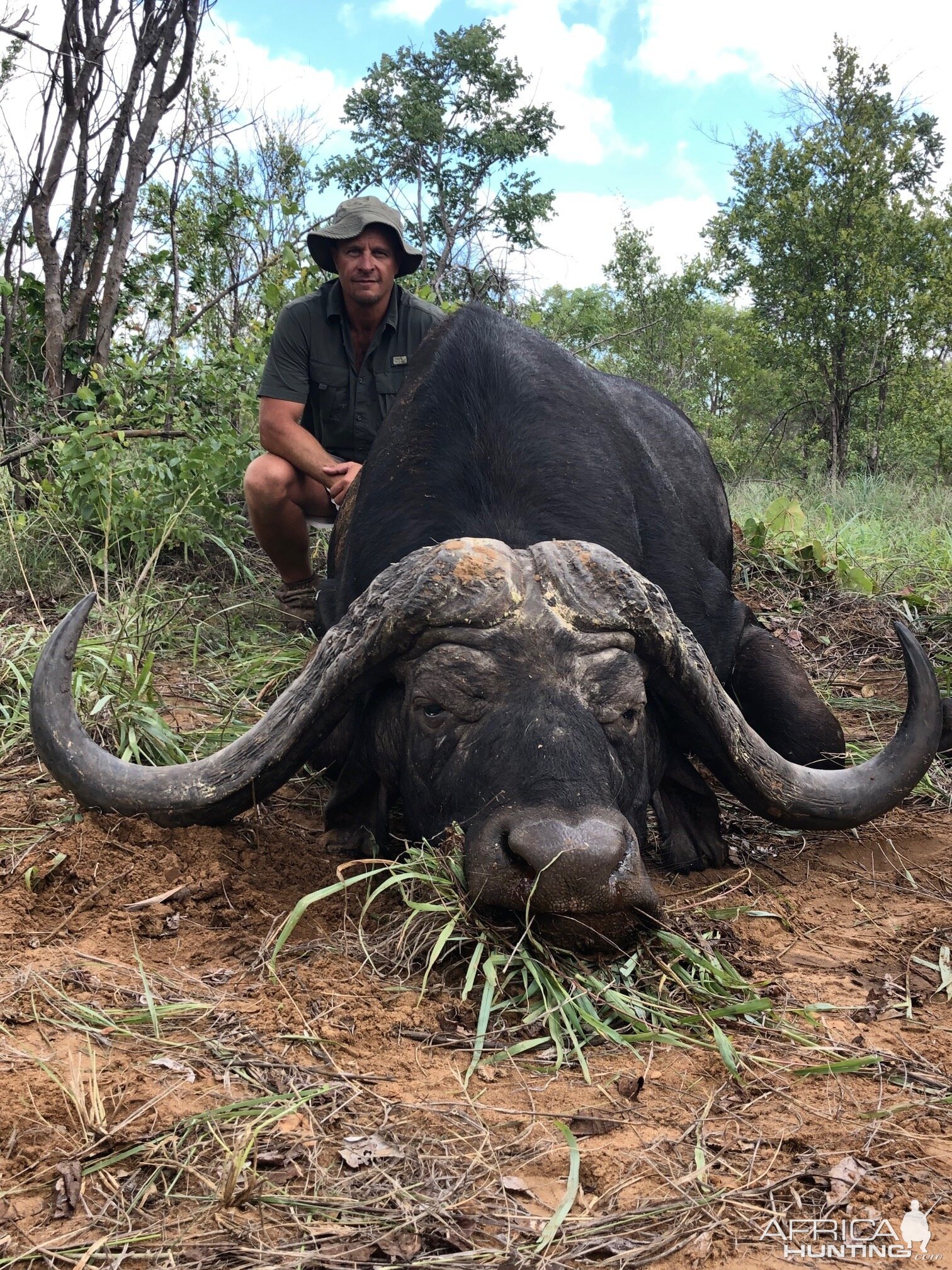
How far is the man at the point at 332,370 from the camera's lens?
218 inches

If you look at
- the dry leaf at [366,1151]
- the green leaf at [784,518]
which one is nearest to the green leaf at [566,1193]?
the dry leaf at [366,1151]

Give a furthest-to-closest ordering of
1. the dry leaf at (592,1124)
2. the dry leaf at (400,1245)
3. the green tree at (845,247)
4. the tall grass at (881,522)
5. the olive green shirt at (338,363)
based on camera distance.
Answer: the green tree at (845,247) < the tall grass at (881,522) < the olive green shirt at (338,363) < the dry leaf at (592,1124) < the dry leaf at (400,1245)

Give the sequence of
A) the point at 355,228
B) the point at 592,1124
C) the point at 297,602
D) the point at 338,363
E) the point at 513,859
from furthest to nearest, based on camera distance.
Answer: the point at 297,602
the point at 338,363
the point at 355,228
the point at 513,859
the point at 592,1124

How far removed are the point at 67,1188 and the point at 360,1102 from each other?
0.55 meters

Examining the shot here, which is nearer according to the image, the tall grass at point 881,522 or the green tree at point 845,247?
the tall grass at point 881,522

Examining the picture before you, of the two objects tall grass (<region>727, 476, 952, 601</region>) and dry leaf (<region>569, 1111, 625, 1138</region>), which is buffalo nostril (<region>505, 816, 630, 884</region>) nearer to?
dry leaf (<region>569, 1111, 625, 1138</region>)

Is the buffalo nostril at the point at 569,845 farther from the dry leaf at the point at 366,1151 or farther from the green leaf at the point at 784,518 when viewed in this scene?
the green leaf at the point at 784,518

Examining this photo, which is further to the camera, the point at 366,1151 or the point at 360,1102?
the point at 360,1102

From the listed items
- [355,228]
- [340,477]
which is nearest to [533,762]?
[340,477]

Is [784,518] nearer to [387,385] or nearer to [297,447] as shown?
[387,385]

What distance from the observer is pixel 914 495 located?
10.3m

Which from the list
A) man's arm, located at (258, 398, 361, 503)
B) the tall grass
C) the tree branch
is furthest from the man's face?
the tall grass

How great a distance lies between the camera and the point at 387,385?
5641mm

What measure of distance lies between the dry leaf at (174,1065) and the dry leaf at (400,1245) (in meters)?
0.60
